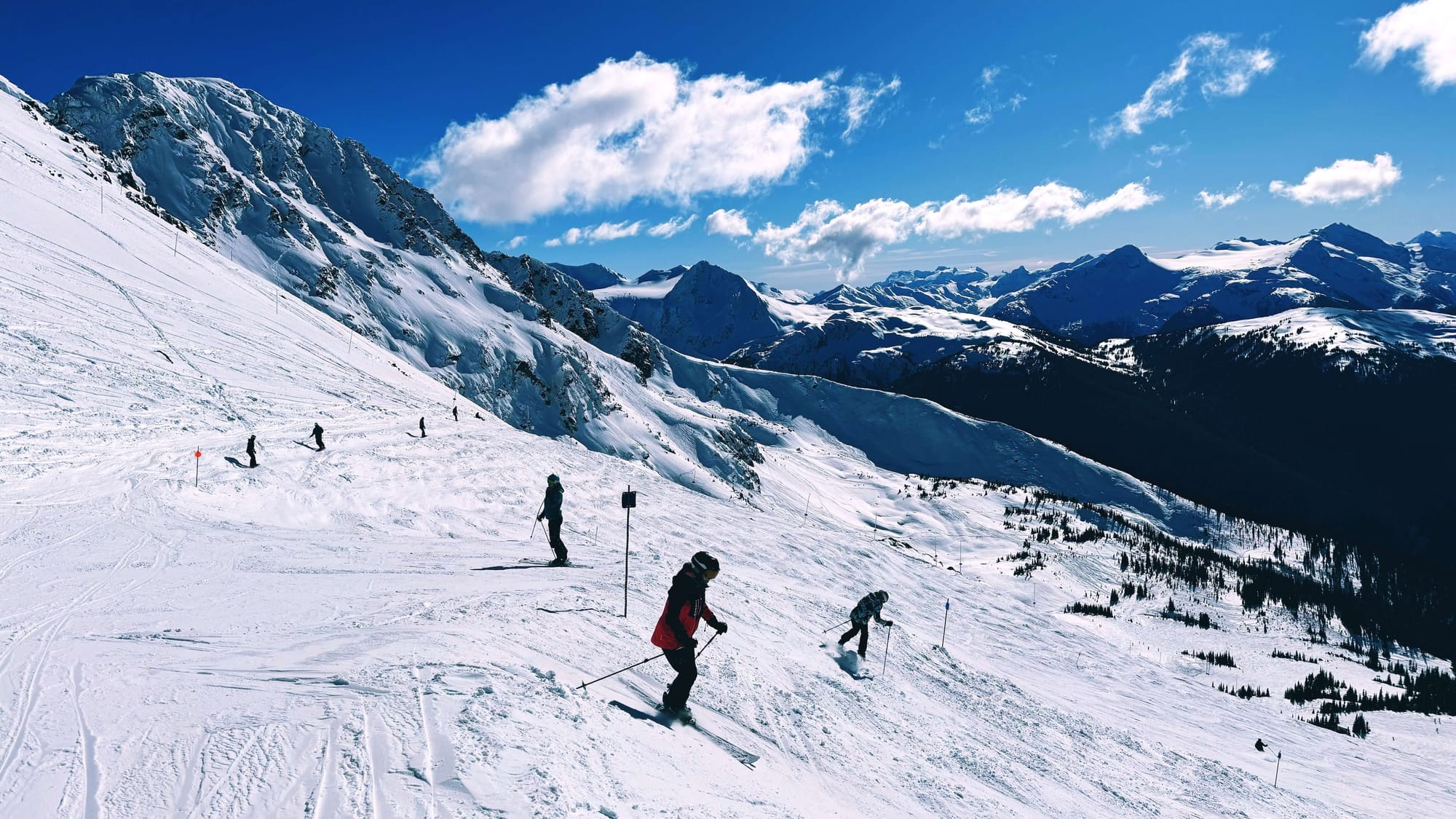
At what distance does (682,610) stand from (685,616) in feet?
0.28

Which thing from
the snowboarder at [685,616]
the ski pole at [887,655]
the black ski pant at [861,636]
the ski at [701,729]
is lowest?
the ski pole at [887,655]

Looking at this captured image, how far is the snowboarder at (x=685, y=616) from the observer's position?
25.5 ft

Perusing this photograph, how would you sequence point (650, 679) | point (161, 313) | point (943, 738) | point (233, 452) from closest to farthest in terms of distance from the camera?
point (650, 679), point (943, 738), point (233, 452), point (161, 313)

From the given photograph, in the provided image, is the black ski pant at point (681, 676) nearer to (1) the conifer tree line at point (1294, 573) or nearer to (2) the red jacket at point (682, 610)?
(2) the red jacket at point (682, 610)

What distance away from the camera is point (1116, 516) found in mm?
120562

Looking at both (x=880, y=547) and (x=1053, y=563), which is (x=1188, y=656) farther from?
(x=1053, y=563)

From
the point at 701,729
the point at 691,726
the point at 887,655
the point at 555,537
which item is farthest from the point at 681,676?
the point at 887,655

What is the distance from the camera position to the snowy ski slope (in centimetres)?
598

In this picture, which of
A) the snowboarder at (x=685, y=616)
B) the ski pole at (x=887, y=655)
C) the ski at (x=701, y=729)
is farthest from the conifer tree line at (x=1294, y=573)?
the snowboarder at (x=685, y=616)

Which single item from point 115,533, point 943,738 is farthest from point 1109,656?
point 115,533

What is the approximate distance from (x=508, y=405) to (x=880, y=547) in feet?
226

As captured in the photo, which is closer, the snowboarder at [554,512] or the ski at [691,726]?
the ski at [691,726]

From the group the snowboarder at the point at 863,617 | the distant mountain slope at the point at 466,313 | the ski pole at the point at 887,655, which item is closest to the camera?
the ski pole at the point at 887,655

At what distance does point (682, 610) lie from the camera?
7.91 meters
